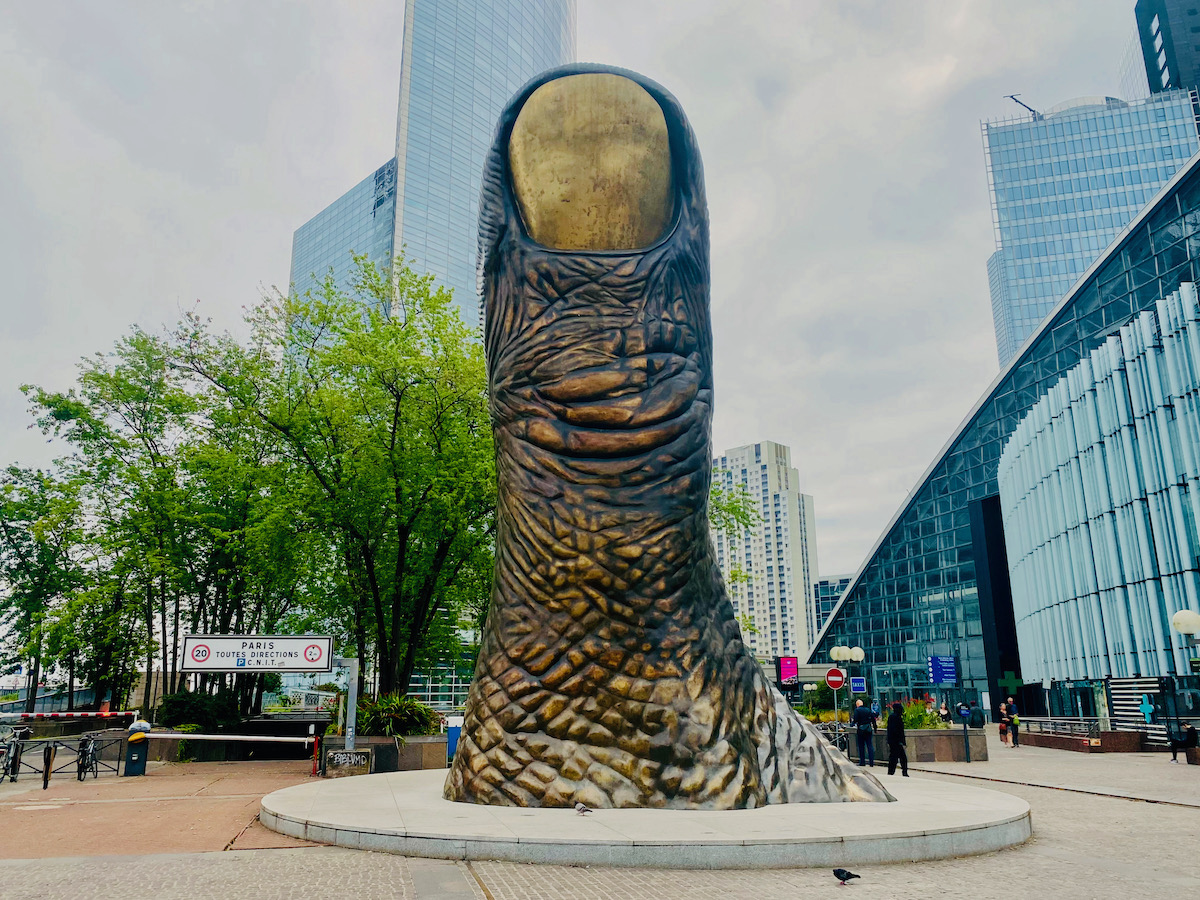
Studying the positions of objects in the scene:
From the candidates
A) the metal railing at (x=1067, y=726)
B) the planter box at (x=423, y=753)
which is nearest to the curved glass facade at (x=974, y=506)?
the metal railing at (x=1067, y=726)

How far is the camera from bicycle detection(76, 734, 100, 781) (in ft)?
50.6

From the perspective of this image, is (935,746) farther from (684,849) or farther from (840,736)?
(684,849)

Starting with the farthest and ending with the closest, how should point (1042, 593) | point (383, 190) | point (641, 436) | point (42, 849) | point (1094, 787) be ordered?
point (383, 190), point (1042, 593), point (1094, 787), point (641, 436), point (42, 849)

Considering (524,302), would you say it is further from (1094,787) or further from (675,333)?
(1094,787)

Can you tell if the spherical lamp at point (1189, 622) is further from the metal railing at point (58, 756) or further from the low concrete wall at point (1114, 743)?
the metal railing at point (58, 756)

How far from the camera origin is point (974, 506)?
51.8m

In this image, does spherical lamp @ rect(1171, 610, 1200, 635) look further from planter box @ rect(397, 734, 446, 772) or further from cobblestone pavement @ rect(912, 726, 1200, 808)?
planter box @ rect(397, 734, 446, 772)

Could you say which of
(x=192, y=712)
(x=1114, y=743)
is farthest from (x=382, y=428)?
(x=1114, y=743)

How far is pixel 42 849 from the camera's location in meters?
7.46

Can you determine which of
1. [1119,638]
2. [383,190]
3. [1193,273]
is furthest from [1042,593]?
[383,190]

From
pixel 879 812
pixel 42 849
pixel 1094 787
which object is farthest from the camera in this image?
pixel 1094 787

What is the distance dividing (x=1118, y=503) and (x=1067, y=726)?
883 centimetres

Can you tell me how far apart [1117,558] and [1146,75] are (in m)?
103

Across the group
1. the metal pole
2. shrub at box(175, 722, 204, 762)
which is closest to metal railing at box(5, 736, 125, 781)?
shrub at box(175, 722, 204, 762)
